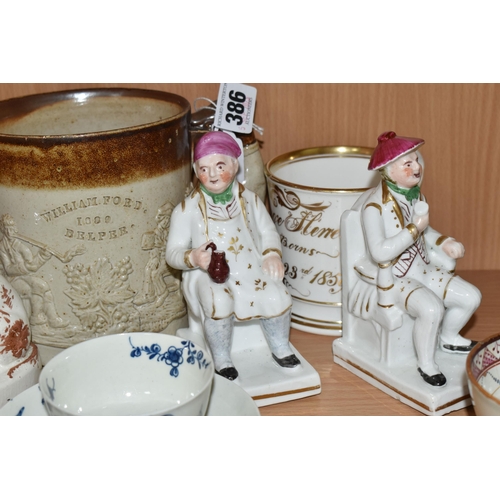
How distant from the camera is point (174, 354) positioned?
0.99 meters

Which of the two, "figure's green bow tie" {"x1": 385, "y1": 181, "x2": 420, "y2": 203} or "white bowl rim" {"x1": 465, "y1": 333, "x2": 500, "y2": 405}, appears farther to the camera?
"figure's green bow tie" {"x1": 385, "y1": 181, "x2": 420, "y2": 203}

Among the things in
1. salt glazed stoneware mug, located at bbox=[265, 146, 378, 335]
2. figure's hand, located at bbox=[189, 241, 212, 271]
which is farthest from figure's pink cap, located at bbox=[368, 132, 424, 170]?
figure's hand, located at bbox=[189, 241, 212, 271]

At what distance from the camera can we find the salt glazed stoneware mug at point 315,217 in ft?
3.76

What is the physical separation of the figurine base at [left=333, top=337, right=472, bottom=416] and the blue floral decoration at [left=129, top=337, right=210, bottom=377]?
0.25 m

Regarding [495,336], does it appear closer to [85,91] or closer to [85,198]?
[85,198]

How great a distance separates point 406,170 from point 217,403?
0.37m

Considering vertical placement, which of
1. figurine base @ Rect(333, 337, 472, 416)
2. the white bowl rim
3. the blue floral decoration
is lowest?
figurine base @ Rect(333, 337, 472, 416)

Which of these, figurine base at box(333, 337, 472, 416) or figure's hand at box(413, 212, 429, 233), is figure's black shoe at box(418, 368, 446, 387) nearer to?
figurine base at box(333, 337, 472, 416)

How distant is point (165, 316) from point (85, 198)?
21cm

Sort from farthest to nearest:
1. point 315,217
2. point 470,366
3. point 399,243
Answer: point 315,217
point 399,243
point 470,366

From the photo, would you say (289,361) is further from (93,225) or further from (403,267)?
(93,225)

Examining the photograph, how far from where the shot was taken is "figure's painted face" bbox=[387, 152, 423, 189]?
1.01 meters

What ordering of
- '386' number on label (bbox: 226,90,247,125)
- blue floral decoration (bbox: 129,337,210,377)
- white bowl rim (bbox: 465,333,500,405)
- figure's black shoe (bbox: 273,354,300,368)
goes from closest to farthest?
1. white bowl rim (bbox: 465,333,500,405)
2. blue floral decoration (bbox: 129,337,210,377)
3. figure's black shoe (bbox: 273,354,300,368)
4. '386' number on label (bbox: 226,90,247,125)

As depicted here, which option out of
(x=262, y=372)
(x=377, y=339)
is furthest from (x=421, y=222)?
(x=262, y=372)
